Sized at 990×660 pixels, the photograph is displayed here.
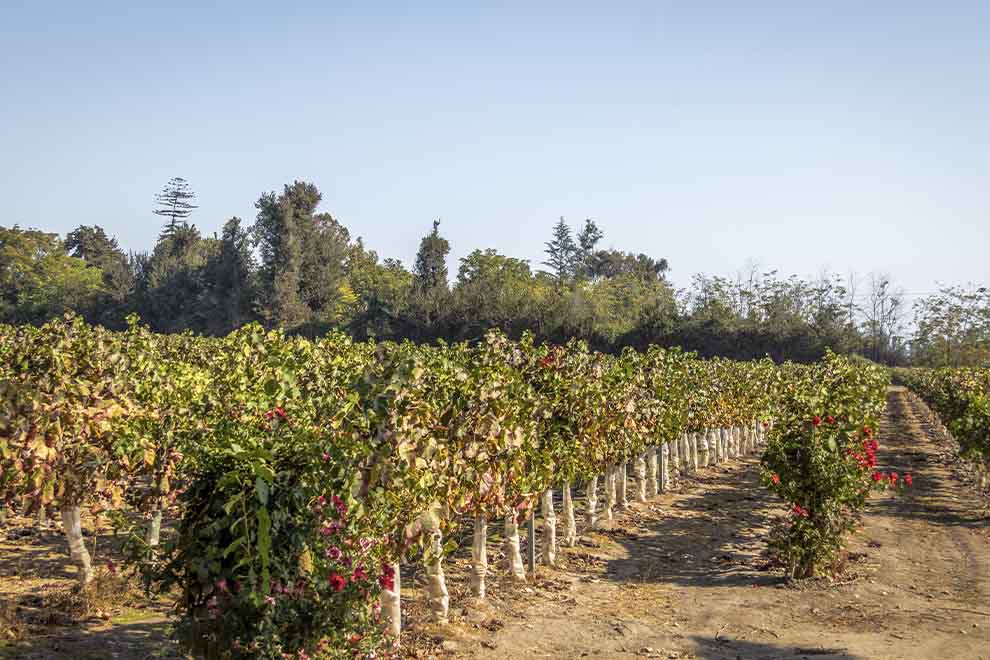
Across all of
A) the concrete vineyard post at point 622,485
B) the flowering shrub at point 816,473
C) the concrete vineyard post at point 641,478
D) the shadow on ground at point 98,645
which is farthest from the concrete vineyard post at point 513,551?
the concrete vineyard post at point 641,478

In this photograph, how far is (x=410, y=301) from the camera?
74.8 meters

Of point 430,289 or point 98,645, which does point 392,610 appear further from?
point 430,289

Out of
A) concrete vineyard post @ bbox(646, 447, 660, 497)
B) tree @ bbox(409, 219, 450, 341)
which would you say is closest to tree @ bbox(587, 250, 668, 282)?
tree @ bbox(409, 219, 450, 341)

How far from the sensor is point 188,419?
13.2 metres

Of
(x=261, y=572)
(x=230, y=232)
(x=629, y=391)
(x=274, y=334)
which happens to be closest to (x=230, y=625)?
(x=261, y=572)

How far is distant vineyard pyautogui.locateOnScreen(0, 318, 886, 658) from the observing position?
6.52 meters

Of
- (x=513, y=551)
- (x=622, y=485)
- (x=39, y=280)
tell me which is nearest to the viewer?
(x=513, y=551)

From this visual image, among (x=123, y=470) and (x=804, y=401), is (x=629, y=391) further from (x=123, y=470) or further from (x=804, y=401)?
(x=123, y=470)

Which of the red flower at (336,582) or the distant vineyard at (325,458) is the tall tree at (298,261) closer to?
the distant vineyard at (325,458)

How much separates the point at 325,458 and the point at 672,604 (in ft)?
28.5

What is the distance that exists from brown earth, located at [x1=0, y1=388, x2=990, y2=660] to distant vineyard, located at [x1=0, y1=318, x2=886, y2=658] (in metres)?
0.78

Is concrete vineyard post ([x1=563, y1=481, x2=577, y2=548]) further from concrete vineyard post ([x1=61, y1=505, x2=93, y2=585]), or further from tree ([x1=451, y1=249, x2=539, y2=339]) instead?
tree ([x1=451, y1=249, x2=539, y2=339])

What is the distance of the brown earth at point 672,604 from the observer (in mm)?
10898

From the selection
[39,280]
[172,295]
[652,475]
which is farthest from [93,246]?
[652,475]
